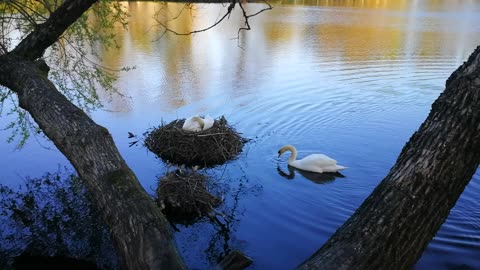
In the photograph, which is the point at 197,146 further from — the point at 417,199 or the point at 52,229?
the point at 417,199

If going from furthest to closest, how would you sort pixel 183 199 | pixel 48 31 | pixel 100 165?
pixel 183 199, pixel 48 31, pixel 100 165

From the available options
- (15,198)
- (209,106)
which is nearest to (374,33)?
(209,106)

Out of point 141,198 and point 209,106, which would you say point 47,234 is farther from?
point 209,106

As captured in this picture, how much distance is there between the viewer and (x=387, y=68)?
47.0ft

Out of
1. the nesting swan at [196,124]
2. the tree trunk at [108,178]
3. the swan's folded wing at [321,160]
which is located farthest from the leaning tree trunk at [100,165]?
the swan's folded wing at [321,160]

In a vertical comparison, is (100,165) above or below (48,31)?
below

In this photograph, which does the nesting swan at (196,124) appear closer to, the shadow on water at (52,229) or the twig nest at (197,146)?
the twig nest at (197,146)

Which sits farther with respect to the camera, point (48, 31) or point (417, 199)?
point (48, 31)

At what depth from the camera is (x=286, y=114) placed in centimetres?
996

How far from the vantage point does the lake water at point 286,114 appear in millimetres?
5605

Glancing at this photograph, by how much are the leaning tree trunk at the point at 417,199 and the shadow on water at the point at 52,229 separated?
3.07 m

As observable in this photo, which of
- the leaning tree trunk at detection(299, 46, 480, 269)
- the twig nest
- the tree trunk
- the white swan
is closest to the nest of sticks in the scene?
the twig nest

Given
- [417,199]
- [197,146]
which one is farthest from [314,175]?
[417,199]

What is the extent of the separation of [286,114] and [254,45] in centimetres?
865
